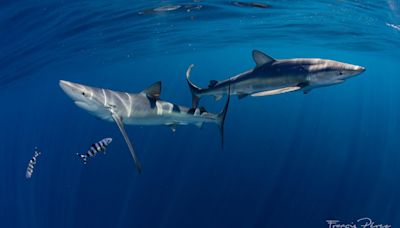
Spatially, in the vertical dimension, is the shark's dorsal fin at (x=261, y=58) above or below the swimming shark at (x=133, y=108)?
above

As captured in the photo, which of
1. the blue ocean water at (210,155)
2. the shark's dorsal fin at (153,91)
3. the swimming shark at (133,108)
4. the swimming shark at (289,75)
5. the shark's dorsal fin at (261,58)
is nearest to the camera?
the swimming shark at (133,108)

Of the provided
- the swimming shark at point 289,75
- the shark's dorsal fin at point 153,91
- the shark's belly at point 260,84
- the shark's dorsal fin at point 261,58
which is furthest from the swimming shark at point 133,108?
the shark's dorsal fin at point 261,58

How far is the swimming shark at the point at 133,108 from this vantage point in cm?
578

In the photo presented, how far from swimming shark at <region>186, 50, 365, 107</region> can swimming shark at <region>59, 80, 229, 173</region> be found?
820 millimetres

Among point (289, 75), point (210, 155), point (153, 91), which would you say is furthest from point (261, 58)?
point (210, 155)

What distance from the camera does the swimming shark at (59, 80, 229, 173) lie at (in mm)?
5781

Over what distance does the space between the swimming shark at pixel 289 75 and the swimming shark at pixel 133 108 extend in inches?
32.3

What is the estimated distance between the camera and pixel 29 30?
1753 cm

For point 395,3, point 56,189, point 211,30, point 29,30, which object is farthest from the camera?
point 56,189

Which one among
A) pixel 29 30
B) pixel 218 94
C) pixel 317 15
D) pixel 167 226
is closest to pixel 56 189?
pixel 167 226

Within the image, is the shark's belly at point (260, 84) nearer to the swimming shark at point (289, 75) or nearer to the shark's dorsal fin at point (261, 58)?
the swimming shark at point (289, 75)

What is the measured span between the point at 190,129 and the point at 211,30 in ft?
131

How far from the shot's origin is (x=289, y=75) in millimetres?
7316

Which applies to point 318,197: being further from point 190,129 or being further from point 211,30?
point 190,129
